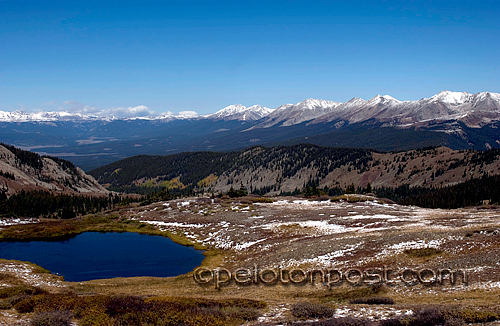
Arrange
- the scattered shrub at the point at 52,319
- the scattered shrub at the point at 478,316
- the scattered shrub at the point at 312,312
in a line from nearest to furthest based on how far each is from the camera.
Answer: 1. the scattered shrub at the point at 478,316
2. the scattered shrub at the point at 52,319
3. the scattered shrub at the point at 312,312

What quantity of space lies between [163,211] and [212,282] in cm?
Result: 8507

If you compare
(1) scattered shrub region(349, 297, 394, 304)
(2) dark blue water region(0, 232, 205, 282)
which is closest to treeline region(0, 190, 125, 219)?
(2) dark blue water region(0, 232, 205, 282)

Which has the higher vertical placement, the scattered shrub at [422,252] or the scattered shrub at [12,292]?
the scattered shrub at [422,252]

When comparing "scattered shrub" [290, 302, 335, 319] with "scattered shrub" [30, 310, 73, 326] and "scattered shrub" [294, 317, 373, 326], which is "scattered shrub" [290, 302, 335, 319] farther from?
"scattered shrub" [30, 310, 73, 326]

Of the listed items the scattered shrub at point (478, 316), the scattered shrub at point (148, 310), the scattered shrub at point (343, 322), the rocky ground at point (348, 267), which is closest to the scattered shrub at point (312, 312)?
the rocky ground at point (348, 267)

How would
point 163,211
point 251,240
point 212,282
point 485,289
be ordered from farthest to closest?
point 163,211 → point 251,240 → point 212,282 → point 485,289

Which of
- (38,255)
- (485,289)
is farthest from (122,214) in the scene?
(485,289)

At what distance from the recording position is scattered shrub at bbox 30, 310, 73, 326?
22438 mm

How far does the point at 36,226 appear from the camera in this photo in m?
101

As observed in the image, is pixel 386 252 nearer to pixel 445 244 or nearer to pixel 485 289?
pixel 445 244

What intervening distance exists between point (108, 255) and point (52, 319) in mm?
56890

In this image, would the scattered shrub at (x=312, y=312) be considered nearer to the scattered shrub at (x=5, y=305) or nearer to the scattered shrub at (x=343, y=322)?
the scattered shrub at (x=343, y=322)

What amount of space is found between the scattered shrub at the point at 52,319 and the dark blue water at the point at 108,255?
1394 inches

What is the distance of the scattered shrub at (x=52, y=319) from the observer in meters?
22.4
